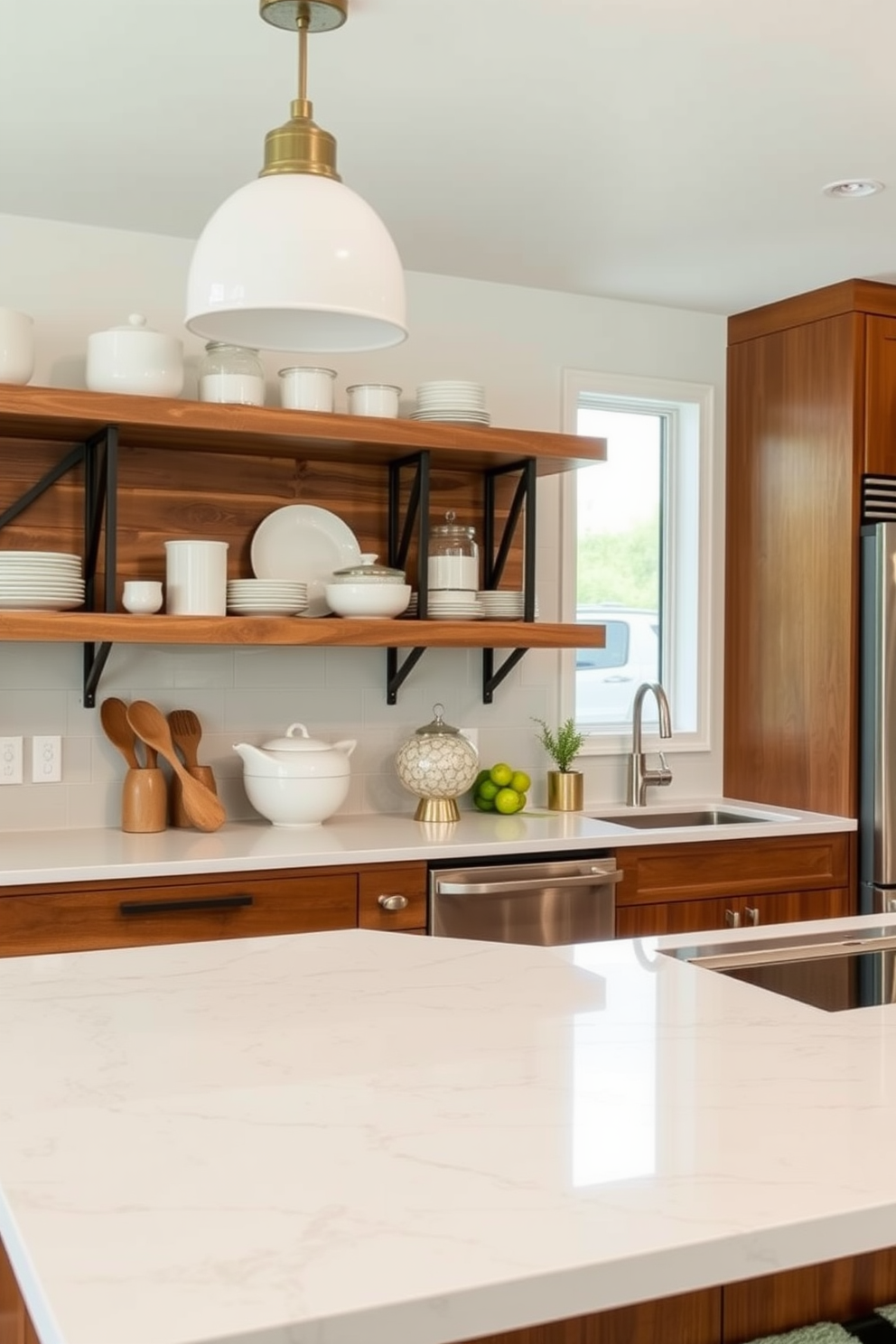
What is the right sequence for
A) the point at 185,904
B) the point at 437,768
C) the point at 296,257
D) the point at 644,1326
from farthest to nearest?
the point at 437,768 → the point at 185,904 → the point at 296,257 → the point at 644,1326

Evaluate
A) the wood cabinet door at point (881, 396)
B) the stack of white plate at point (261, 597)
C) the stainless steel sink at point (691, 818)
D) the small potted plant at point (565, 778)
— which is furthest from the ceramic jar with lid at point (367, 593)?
the wood cabinet door at point (881, 396)

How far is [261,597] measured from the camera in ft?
10.8

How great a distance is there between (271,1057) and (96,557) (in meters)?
2.15

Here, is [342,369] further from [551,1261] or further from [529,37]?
[551,1261]

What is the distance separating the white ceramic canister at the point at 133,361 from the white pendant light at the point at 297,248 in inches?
58.6

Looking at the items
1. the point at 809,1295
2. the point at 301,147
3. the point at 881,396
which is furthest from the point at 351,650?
the point at 809,1295

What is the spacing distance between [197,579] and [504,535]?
98 cm

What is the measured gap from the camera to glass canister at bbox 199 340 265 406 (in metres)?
3.26

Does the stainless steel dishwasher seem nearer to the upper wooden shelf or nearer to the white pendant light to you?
the upper wooden shelf

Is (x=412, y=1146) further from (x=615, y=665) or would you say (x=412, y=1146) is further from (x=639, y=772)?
(x=615, y=665)

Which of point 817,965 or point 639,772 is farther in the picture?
point 639,772

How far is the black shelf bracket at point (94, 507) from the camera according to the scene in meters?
3.11

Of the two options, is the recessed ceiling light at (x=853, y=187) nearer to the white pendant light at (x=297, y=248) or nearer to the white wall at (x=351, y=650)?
the white wall at (x=351, y=650)

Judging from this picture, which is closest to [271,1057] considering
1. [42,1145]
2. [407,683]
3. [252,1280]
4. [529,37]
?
[42,1145]
